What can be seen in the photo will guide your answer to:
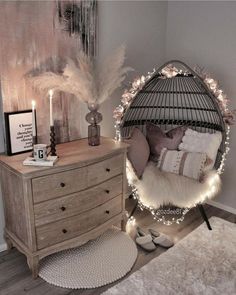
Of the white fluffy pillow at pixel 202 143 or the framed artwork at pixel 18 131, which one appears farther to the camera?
the white fluffy pillow at pixel 202 143

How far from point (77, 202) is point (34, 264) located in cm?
48

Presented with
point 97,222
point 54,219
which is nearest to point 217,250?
point 97,222

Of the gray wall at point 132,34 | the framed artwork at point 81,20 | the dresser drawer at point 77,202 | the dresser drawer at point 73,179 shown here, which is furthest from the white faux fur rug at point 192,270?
the framed artwork at point 81,20

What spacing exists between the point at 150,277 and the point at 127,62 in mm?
1881

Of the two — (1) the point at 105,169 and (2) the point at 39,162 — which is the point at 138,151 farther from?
(2) the point at 39,162

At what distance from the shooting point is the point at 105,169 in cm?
226

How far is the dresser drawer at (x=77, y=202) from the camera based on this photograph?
6.44 ft

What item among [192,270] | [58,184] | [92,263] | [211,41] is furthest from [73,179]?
[211,41]

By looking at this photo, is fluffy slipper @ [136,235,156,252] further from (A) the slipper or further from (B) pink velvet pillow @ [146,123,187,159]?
(B) pink velvet pillow @ [146,123,187,159]

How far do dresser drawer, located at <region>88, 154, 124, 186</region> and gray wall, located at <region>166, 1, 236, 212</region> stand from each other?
4.02 ft

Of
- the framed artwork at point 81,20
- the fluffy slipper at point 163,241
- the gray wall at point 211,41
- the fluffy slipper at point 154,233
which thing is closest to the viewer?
the framed artwork at point 81,20

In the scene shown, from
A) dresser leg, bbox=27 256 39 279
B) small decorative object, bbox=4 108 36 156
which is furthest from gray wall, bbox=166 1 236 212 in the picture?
dresser leg, bbox=27 256 39 279

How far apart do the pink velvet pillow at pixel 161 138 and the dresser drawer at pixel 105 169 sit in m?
0.60

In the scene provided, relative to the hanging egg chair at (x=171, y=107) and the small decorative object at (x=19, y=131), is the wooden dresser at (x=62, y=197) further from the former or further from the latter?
the hanging egg chair at (x=171, y=107)
